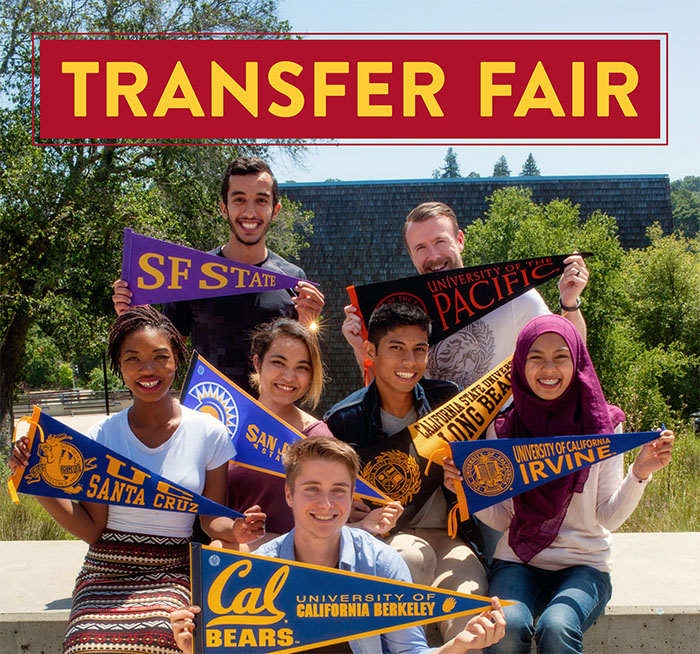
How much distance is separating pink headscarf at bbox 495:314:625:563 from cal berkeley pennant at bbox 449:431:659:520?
0.31 ft

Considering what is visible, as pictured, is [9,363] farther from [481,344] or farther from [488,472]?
[488,472]

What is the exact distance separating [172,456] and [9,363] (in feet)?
43.1

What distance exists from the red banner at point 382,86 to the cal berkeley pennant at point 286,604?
845 cm

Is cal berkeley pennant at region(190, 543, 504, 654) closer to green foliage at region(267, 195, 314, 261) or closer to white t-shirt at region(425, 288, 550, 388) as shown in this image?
white t-shirt at region(425, 288, 550, 388)

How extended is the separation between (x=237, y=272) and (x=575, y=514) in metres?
2.07

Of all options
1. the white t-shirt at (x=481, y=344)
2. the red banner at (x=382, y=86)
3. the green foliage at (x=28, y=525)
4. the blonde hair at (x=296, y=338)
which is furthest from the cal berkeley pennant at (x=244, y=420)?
the red banner at (x=382, y=86)

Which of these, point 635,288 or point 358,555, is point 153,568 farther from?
point 635,288

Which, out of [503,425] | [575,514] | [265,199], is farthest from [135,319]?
[575,514]

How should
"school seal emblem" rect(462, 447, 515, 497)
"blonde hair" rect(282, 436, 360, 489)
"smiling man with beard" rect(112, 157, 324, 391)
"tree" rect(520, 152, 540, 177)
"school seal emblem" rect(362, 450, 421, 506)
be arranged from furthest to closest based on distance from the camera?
"tree" rect(520, 152, 540, 177), "smiling man with beard" rect(112, 157, 324, 391), "school seal emblem" rect(362, 450, 421, 506), "school seal emblem" rect(462, 447, 515, 497), "blonde hair" rect(282, 436, 360, 489)

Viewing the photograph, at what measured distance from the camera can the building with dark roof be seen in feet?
62.6

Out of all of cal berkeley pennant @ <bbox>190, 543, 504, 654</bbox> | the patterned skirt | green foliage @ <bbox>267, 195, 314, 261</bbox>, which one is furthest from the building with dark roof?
cal berkeley pennant @ <bbox>190, 543, 504, 654</bbox>

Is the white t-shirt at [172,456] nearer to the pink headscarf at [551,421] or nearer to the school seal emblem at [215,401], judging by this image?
the school seal emblem at [215,401]

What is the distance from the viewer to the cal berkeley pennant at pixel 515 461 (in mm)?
3162

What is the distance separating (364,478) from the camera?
3451 millimetres
